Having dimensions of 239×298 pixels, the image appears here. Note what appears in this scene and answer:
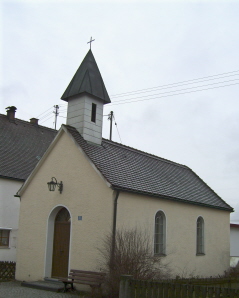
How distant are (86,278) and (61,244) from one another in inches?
113

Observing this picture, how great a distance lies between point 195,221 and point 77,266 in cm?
714

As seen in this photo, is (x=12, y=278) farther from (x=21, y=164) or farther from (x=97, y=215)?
(x=21, y=164)

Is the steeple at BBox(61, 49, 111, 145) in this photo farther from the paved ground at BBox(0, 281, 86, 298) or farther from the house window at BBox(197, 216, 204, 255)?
the house window at BBox(197, 216, 204, 255)

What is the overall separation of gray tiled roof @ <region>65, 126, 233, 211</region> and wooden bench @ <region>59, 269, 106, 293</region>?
10.2 feet

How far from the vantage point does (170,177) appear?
66.6 feet

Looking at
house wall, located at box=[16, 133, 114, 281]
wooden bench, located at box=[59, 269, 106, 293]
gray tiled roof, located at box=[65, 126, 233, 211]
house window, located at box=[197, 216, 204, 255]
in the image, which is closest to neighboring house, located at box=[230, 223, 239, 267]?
gray tiled roof, located at box=[65, 126, 233, 211]

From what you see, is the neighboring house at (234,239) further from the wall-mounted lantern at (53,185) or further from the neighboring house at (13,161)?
the wall-mounted lantern at (53,185)

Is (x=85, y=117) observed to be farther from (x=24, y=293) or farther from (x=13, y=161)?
(x=13, y=161)

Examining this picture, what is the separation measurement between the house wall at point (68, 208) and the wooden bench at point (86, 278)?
563 mm

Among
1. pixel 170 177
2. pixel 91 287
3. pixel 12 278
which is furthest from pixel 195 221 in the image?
pixel 12 278

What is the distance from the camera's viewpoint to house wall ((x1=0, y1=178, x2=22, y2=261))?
20.7 metres

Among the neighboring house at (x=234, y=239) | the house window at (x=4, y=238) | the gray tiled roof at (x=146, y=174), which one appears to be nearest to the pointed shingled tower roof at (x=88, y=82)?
the gray tiled roof at (x=146, y=174)

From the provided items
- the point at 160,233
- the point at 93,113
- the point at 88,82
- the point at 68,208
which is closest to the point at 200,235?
the point at 160,233

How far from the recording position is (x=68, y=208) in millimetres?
15328
